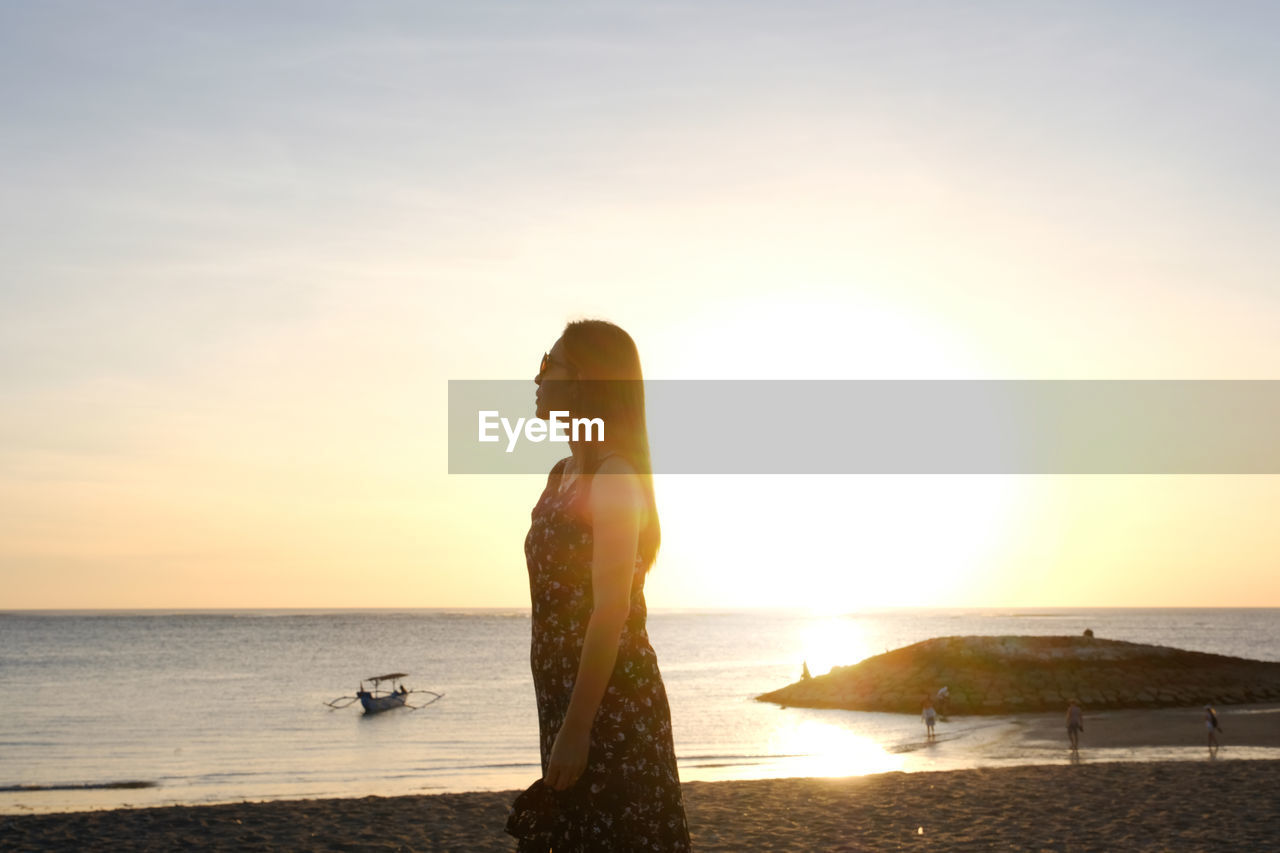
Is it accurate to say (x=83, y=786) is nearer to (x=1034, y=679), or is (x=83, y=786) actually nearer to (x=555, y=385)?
(x=555, y=385)

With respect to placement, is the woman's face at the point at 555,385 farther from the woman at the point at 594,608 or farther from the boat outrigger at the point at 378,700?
the boat outrigger at the point at 378,700

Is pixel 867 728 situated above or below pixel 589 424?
below

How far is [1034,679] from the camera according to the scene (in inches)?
1855

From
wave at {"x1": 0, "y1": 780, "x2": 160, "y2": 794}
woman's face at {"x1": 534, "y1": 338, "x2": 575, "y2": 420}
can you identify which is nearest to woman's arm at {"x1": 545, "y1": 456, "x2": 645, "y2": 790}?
woman's face at {"x1": 534, "y1": 338, "x2": 575, "y2": 420}

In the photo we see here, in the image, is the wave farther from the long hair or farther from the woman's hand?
the long hair

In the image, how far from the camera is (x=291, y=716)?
46.9m

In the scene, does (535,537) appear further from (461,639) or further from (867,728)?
(461,639)

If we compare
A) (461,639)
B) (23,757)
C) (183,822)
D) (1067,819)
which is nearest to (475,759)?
(23,757)

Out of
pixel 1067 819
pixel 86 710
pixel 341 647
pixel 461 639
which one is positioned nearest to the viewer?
pixel 1067 819

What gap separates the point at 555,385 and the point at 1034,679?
160 feet

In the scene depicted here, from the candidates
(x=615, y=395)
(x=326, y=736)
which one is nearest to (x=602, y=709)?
(x=615, y=395)

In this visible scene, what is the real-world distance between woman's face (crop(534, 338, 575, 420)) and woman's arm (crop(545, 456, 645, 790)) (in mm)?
283

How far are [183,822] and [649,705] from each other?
528 inches

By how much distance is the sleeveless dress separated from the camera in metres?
3.04
